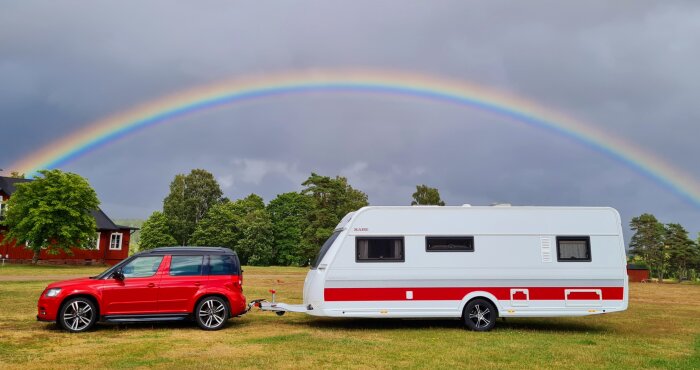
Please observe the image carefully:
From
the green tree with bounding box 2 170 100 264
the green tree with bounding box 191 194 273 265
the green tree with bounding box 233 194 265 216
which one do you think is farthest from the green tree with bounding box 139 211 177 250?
the green tree with bounding box 2 170 100 264

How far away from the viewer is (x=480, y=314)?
12.8 metres

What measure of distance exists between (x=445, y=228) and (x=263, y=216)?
196ft

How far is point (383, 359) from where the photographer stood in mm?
9227

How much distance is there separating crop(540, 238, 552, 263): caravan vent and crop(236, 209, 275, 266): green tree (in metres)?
57.7

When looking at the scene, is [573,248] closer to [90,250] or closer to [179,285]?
[179,285]

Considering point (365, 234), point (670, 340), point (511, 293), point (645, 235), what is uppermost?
point (645, 235)

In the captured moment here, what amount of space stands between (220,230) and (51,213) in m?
27.5

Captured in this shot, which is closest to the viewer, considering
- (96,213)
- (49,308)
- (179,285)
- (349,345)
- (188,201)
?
(349,345)

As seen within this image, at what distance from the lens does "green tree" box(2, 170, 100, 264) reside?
4481 centimetres

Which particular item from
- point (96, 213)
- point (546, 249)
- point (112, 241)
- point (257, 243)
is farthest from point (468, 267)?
point (257, 243)

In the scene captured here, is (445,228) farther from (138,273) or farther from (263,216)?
(263,216)

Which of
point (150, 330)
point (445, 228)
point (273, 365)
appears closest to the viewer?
point (273, 365)

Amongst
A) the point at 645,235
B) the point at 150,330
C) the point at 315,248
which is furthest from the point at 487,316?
the point at 645,235

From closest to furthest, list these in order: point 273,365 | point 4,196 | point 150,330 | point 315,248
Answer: point 273,365 < point 150,330 < point 4,196 < point 315,248
